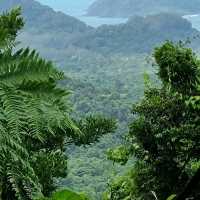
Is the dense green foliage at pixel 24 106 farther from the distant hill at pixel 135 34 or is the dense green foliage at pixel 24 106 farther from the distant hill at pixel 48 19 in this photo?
the distant hill at pixel 48 19

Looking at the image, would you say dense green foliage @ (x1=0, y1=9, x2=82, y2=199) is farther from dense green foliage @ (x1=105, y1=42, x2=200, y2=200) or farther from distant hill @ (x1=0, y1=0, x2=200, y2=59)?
distant hill @ (x1=0, y1=0, x2=200, y2=59)

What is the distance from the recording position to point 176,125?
25.6 ft

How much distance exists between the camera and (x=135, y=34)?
514ft

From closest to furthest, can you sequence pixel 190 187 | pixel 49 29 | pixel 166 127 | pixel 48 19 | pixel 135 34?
pixel 190 187 → pixel 166 127 → pixel 135 34 → pixel 48 19 → pixel 49 29

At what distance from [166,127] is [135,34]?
150201 millimetres

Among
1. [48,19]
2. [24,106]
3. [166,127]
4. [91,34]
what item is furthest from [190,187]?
[48,19]

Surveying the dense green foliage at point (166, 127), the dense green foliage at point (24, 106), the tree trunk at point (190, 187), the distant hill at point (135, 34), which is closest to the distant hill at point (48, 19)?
the distant hill at point (135, 34)

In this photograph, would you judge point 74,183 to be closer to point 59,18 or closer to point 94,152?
point 94,152

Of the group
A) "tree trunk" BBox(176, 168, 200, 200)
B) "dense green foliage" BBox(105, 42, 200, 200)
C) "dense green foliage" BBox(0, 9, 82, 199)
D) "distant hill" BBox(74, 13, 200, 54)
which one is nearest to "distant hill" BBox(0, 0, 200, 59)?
"distant hill" BBox(74, 13, 200, 54)

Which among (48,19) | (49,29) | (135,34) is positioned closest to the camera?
(135,34)

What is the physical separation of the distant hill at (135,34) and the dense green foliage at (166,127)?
13884 cm

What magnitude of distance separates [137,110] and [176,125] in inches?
24.7

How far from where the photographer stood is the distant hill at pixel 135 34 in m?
151

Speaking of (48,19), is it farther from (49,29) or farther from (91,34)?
(91,34)
